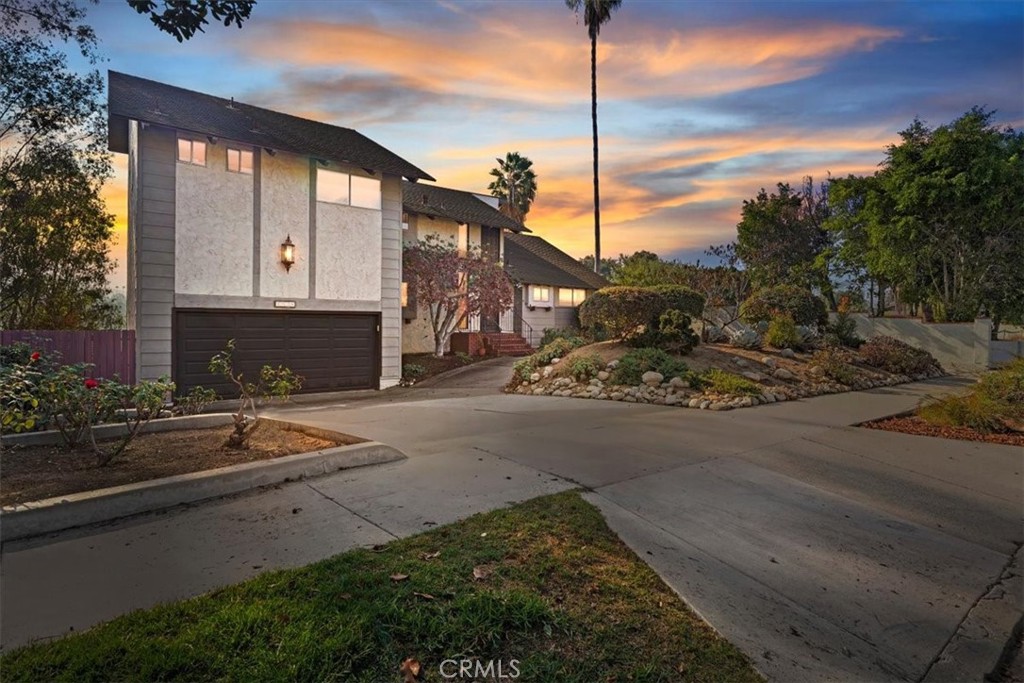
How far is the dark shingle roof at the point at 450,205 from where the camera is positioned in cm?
1810

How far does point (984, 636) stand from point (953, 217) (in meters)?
20.7

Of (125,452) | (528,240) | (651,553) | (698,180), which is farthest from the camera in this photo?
(528,240)

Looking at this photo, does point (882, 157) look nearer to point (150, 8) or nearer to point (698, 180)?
point (698, 180)

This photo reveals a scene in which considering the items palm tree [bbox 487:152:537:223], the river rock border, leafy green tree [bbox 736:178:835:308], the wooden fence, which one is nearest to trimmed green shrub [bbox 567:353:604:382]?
the river rock border

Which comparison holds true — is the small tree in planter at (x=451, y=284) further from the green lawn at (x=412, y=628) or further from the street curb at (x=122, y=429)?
the green lawn at (x=412, y=628)

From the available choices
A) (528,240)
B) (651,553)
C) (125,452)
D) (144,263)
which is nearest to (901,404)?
(651,553)

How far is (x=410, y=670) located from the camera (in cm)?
207

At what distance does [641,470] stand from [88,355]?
10.1 metres

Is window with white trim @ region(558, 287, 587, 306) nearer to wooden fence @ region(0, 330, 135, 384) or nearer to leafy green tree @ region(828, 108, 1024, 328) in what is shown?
leafy green tree @ region(828, 108, 1024, 328)

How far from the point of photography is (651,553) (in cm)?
328

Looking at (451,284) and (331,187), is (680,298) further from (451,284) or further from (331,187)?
(331,187)

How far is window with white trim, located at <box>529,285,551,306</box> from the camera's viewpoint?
21453 millimetres

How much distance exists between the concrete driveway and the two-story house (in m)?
6.54

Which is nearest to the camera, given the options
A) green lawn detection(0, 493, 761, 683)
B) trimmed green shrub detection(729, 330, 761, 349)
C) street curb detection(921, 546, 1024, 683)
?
green lawn detection(0, 493, 761, 683)
